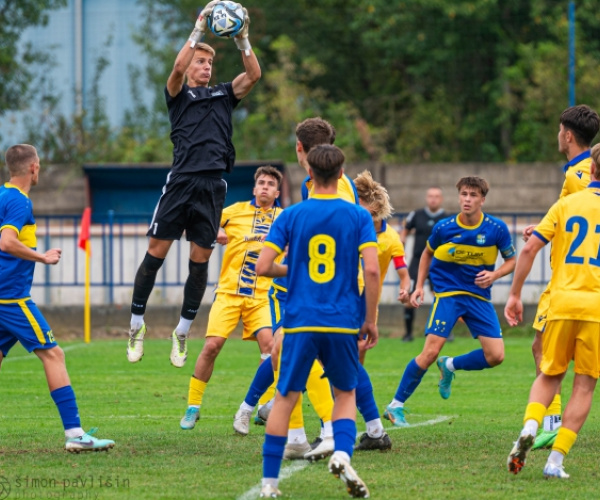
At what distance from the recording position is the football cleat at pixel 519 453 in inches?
263

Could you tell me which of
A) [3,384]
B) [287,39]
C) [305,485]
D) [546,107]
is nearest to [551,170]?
[546,107]

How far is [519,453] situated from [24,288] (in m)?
3.68

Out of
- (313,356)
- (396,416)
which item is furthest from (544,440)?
(313,356)

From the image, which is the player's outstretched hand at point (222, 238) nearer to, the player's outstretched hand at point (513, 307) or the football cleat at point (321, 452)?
the football cleat at point (321, 452)

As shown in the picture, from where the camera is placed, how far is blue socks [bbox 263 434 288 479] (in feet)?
20.5

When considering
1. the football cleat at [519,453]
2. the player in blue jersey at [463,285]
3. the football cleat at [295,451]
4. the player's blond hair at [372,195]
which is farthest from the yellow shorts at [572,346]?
the player in blue jersey at [463,285]

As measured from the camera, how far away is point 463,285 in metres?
9.56

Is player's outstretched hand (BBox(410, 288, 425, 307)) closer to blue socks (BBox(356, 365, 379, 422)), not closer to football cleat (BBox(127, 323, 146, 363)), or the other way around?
blue socks (BBox(356, 365, 379, 422))

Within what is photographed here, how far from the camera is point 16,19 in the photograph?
29797mm

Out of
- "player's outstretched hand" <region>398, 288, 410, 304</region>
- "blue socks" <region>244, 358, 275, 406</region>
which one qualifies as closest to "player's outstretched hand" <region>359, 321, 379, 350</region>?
"blue socks" <region>244, 358, 275, 406</region>

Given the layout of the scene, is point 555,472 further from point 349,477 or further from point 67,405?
point 67,405

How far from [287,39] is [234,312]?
2453 cm

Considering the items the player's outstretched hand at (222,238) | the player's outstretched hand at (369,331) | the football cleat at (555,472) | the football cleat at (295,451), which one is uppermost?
the player's outstretched hand at (222,238)

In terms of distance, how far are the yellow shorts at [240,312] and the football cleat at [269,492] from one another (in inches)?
124
